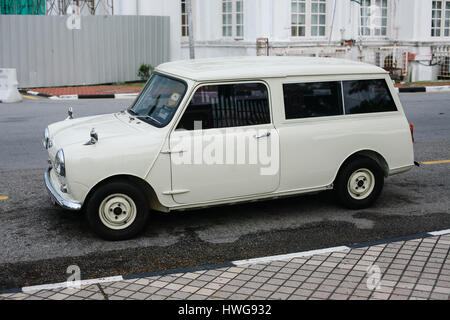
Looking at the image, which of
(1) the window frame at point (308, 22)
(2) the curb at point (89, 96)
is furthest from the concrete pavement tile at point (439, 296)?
(1) the window frame at point (308, 22)

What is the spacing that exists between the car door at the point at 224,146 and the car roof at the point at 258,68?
12 centimetres

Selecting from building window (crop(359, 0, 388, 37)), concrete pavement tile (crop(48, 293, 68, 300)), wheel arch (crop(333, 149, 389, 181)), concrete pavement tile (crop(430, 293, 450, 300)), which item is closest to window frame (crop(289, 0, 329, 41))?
building window (crop(359, 0, 388, 37))

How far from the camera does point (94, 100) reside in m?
17.5

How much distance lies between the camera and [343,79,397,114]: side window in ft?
22.1

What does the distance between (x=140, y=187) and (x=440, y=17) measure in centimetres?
2110

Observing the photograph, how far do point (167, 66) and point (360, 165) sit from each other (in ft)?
7.96

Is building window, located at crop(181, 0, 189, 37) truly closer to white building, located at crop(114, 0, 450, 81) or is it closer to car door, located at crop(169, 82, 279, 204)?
white building, located at crop(114, 0, 450, 81)

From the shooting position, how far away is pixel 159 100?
641 cm

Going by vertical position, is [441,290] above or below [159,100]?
below

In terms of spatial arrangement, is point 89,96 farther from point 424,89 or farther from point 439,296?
point 439,296

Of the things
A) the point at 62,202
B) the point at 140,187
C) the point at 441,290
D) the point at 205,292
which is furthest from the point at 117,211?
the point at 441,290

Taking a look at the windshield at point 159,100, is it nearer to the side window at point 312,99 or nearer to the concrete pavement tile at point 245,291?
the side window at point 312,99

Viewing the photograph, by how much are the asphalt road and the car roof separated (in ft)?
5.15

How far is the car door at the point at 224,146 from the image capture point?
19.6 feet
